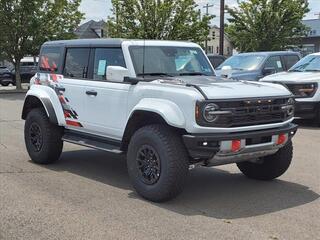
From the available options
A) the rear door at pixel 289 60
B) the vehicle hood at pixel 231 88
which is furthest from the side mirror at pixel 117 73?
the rear door at pixel 289 60

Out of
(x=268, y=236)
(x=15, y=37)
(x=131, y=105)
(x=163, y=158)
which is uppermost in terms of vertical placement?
(x=15, y=37)

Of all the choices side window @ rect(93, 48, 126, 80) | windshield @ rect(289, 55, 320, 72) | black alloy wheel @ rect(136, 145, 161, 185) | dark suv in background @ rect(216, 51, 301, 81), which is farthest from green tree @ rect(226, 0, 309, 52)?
black alloy wheel @ rect(136, 145, 161, 185)

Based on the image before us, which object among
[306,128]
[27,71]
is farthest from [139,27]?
[306,128]

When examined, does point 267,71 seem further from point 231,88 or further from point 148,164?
point 148,164

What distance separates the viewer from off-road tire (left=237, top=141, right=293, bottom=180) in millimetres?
6715

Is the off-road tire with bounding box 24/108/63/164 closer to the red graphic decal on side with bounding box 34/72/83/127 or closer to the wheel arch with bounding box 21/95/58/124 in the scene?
the wheel arch with bounding box 21/95/58/124

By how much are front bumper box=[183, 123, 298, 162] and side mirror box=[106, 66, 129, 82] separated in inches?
50.9

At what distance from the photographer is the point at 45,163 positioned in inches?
315

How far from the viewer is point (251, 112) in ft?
19.2

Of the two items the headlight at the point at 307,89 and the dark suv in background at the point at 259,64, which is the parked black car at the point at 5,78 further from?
the headlight at the point at 307,89

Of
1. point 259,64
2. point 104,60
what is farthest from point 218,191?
point 259,64

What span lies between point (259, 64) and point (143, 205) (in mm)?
10299

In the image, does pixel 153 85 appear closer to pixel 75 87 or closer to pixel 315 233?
pixel 75 87

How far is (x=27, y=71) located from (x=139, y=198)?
34272 mm
